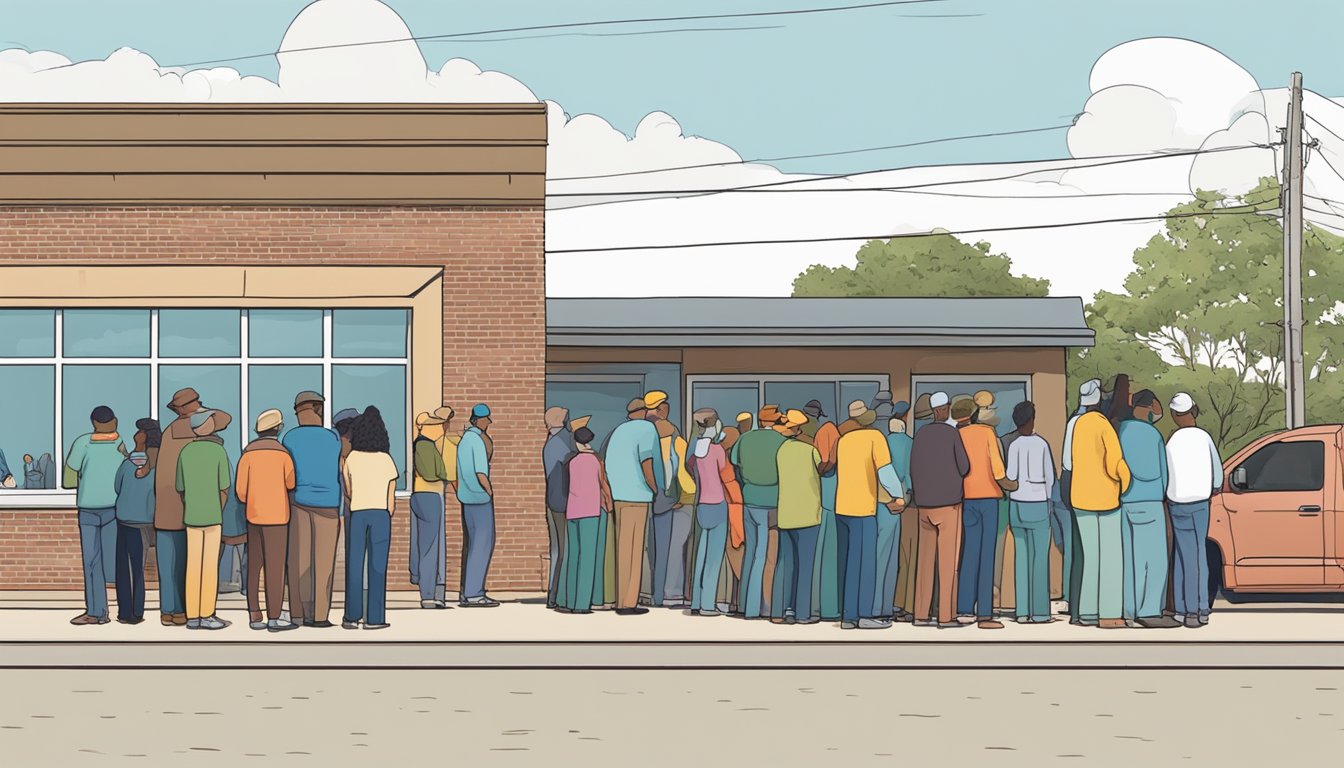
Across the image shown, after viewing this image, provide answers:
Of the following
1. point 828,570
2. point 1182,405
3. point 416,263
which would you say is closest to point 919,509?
point 828,570

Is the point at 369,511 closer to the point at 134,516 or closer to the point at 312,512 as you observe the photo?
the point at 312,512

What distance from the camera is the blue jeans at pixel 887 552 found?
A: 1616 centimetres

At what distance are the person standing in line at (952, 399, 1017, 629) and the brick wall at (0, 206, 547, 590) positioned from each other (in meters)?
5.56

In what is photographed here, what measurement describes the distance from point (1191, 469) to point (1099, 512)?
0.83 meters

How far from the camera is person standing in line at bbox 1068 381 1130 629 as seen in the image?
15.8 metres

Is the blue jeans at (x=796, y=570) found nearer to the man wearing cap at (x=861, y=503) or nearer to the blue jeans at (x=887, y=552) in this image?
the man wearing cap at (x=861, y=503)

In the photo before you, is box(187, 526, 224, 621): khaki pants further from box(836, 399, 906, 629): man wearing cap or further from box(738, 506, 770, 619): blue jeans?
box(836, 399, 906, 629): man wearing cap

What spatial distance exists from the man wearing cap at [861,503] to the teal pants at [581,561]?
2.45m

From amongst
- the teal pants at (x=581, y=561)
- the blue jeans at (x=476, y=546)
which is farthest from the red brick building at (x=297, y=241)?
the teal pants at (x=581, y=561)

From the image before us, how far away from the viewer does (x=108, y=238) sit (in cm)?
2034
